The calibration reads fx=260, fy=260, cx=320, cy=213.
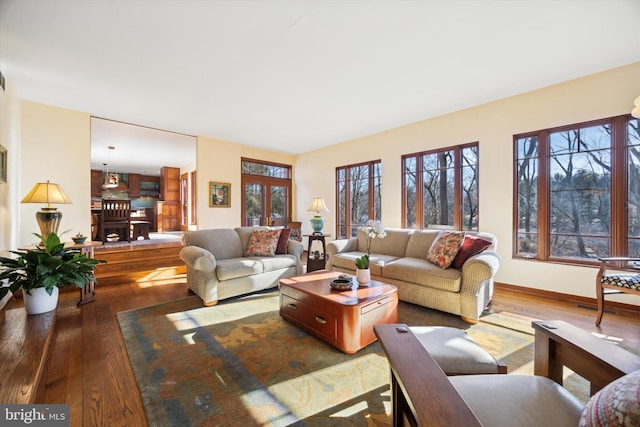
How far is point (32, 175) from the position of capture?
3801 mm

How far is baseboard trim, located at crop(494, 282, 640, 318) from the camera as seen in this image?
2.77 metres

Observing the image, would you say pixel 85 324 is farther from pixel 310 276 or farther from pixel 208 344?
pixel 310 276

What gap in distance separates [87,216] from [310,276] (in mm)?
4047

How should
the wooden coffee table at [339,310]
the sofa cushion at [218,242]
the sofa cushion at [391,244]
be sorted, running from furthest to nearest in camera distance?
the sofa cushion at [391,244] → the sofa cushion at [218,242] → the wooden coffee table at [339,310]

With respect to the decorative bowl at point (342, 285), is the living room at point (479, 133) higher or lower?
higher

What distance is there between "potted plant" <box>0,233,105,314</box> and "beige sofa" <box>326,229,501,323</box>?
2.92 metres

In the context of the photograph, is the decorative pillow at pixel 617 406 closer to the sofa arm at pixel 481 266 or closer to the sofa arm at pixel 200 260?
the sofa arm at pixel 481 266

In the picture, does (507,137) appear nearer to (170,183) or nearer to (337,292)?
(337,292)

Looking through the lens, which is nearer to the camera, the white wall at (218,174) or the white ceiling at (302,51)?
the white ceiling at (302,51)

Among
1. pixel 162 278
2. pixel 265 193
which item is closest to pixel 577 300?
pixel 162 278

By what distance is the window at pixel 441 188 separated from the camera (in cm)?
409

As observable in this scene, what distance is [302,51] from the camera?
260 centimetres

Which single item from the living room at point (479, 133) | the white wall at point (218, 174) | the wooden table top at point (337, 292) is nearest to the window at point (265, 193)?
the white wall at point (218, 174)

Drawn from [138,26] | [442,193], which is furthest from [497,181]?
[138,26]
